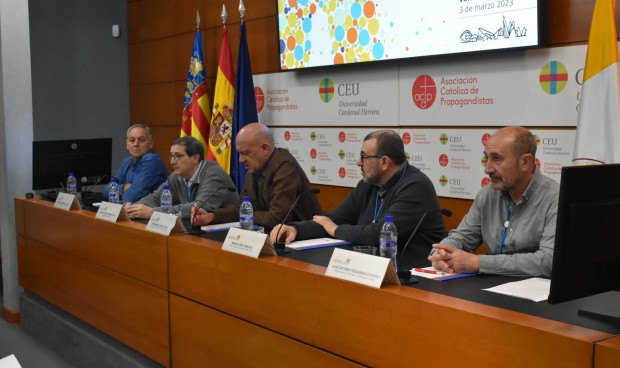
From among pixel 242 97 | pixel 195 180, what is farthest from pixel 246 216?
pixel 242 97

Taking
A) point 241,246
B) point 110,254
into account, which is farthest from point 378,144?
point 110,254

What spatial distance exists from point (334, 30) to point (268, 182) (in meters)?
1.67

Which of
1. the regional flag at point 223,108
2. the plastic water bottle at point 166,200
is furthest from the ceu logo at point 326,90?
the plastic water bottle at point 166,200

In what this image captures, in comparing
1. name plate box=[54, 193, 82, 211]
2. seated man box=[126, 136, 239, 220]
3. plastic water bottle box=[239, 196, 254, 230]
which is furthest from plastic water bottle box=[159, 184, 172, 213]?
plastic water bottle box=[239, 196, 254, 230]

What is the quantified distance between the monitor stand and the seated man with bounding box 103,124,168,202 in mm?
3427

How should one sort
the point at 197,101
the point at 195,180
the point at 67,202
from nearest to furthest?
the point at 195,180 < the point at 67,202 < the point at 197,101

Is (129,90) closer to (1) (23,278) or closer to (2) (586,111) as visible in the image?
(1) (23,278)

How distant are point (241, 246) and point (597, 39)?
2046 mm

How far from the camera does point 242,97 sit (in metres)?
5.57

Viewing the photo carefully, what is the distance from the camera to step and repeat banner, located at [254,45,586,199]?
3736mm

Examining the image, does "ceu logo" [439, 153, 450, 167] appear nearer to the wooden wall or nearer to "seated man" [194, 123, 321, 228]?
the wooden wall

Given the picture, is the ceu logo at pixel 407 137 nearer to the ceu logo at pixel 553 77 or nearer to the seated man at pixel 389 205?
the ceu logo at pixel 553 77

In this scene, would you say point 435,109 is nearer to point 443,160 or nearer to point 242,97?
point 443,160

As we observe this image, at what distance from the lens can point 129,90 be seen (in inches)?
300
